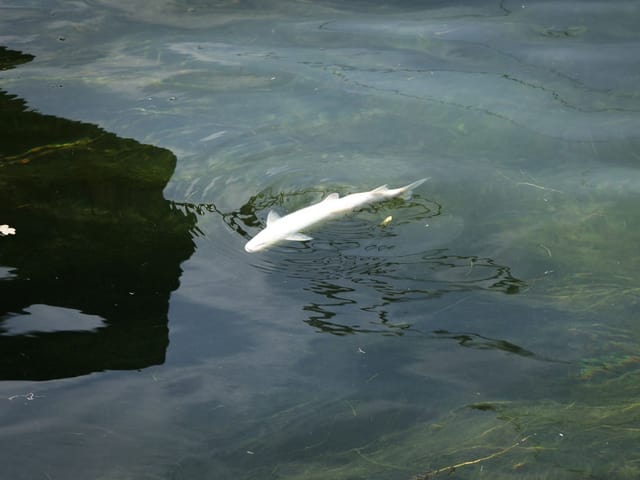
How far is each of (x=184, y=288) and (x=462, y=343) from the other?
4.41ft

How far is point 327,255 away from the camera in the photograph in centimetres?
396

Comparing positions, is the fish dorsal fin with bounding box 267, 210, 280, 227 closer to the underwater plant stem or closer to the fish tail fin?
the fish tail fin

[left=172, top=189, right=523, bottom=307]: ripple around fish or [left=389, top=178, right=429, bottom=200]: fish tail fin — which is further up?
[left=389, top=178, right=429, bottom=200]: fish tail fin

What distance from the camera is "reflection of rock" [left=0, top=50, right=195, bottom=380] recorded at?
3.39 m

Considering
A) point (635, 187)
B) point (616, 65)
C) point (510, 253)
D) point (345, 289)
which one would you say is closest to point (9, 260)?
point (345, 289)

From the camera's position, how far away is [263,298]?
3.73 meters

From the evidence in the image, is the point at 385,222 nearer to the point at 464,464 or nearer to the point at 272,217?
the point at 272,217

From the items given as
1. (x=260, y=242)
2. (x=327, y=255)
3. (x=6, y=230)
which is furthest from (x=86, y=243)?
(x=327, y=255)

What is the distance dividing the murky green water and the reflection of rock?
0.01m

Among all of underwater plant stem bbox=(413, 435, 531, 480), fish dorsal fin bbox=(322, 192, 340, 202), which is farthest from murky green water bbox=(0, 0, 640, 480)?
fish dorsal fin bbox=(322, 192, 340, 202)

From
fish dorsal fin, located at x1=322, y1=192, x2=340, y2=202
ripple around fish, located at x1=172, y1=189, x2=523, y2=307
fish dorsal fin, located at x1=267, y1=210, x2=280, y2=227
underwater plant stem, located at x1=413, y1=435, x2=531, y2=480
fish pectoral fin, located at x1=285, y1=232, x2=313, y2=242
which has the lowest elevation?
underwater plant stem, located at x1=413, y1=435, x2=531, y2=480

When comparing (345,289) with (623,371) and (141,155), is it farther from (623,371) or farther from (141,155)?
(141,155)

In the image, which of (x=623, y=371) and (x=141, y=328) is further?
(x=141, y=328)

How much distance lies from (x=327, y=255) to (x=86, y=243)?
1255 millimetres
